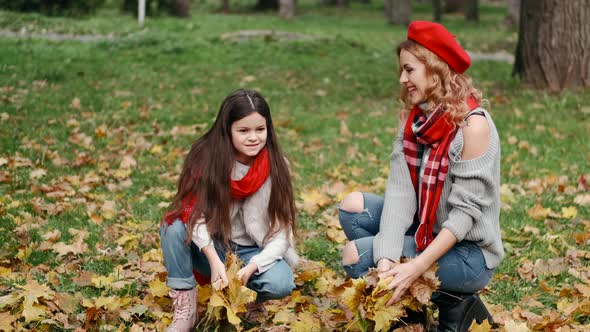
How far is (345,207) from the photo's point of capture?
126 inches

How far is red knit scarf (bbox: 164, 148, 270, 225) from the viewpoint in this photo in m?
3.04

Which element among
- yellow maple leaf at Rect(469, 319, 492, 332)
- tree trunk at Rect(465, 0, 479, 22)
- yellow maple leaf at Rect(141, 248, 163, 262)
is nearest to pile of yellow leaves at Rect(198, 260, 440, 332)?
yellow maple leaf at Rect(469, 319, 492, 332)

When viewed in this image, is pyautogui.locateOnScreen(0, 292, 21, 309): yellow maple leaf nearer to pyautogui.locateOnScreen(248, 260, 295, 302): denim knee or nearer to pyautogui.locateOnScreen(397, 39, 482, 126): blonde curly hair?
pyautogui.locateOnScreen(248, 260, 295, 302): denim knee

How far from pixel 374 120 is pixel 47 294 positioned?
492cm

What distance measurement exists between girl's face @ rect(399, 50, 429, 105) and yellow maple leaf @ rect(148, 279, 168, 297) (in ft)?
4.50

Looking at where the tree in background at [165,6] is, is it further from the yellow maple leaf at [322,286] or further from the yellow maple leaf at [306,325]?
the yellow maple leaf at [306,325]

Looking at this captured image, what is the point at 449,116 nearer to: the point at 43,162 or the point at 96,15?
the point at 43,162

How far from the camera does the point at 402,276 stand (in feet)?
8.79

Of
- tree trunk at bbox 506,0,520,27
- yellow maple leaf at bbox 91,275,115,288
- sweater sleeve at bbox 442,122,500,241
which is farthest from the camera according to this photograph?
tree trunk at bbox 506,0,520,27

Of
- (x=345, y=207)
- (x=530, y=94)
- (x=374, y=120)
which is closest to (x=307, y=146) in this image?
(x=374, y=120)

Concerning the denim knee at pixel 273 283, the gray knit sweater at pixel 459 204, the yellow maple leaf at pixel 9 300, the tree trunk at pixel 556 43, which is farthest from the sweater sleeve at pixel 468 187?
the tree trunk at pixel 556 43

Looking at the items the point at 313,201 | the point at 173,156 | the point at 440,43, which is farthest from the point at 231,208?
the point at 173,156

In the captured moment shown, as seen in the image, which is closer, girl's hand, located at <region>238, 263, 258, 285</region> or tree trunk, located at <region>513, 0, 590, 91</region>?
girl's hand, located at <region>238, 263, 258, 285</region>

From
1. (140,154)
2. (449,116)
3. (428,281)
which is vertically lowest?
(140,154)
